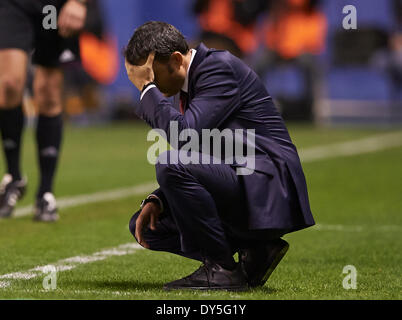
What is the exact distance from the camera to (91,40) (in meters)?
17.8

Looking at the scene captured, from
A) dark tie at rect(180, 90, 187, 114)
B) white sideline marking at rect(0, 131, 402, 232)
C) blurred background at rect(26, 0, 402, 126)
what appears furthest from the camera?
blurred background at rect(26, 0, 402, 126)

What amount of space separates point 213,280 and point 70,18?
8.36 feet

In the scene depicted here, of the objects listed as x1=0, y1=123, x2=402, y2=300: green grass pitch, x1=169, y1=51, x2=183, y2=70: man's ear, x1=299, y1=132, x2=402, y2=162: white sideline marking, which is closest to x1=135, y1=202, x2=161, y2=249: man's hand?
x1=0, y1=123, x2=402, y2=300: green grass pitch

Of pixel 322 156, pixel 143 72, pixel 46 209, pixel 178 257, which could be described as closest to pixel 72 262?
pixel 178 257

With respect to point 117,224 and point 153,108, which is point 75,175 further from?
point 153,108

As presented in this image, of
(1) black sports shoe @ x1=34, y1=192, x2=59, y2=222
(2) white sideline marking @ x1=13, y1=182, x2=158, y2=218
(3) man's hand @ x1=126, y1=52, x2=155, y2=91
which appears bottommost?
(2) white sideline marking @ x1=13, y1=182, x2=158, y2=218

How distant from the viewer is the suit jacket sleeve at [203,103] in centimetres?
329

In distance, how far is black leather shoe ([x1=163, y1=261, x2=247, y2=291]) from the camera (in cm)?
341

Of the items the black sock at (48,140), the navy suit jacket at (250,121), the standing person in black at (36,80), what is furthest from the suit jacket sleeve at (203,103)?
the black sock at (48,140)

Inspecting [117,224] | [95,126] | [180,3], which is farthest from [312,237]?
[180,3]

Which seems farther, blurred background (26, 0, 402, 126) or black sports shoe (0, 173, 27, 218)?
blurred background (26, 0, 402, 126)

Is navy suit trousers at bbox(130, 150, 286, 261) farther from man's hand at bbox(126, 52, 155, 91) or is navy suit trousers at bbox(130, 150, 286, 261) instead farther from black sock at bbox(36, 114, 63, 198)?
black sock at bbox(36, 114, 63, 198)

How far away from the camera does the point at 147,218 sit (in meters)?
3.48

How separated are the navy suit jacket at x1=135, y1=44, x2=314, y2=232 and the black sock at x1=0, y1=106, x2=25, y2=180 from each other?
2.56 m
